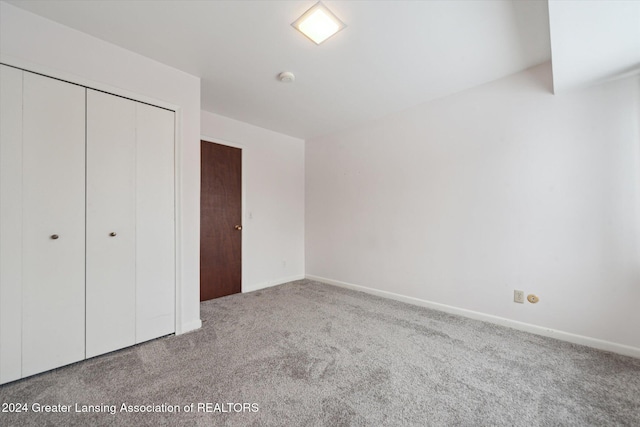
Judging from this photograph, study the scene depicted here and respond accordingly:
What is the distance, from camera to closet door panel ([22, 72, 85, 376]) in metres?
1.69

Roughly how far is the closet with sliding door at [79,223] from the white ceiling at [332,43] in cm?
54

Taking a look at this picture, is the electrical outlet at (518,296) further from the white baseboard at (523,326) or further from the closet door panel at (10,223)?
the closet door panel at (10,223)

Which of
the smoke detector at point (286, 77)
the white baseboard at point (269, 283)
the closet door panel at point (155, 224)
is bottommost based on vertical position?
the white baseboard at point (269, 283)

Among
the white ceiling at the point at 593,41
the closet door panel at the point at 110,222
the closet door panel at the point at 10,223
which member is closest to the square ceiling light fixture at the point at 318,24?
the white ceiling at the point at 593,41

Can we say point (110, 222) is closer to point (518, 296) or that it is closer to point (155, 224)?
point (155, 224)

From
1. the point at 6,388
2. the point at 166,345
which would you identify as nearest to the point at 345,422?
the point at 166,345

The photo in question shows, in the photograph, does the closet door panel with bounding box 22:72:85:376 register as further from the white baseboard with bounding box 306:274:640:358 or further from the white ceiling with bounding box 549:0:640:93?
the white ceiling with bounding box 549:0:640:93

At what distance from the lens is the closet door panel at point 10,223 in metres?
1.61

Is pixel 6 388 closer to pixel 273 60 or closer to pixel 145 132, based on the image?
pixel 145 132

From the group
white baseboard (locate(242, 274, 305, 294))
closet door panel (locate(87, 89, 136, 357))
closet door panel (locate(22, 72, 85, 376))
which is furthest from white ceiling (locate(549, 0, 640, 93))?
white baseboard (locate(242, 274, 305, 294))

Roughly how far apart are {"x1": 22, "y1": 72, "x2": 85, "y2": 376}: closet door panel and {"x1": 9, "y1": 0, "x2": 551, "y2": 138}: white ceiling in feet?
1.99

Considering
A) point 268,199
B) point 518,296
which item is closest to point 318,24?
point 268,199

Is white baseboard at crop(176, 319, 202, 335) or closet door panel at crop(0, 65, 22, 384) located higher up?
closet door panel at crop(0, 65, 22, 384)

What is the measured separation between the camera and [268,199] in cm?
402
